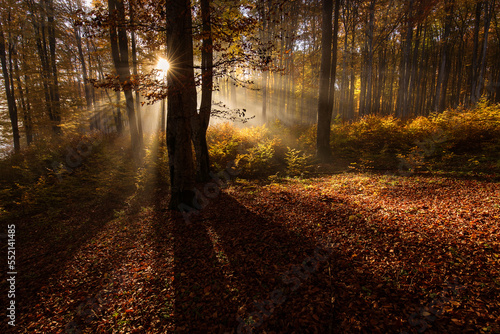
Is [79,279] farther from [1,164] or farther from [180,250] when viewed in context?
[1,164]

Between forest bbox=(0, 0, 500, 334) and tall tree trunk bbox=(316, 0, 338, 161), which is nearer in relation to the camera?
forest bbox=(0, 0, 500, 334)

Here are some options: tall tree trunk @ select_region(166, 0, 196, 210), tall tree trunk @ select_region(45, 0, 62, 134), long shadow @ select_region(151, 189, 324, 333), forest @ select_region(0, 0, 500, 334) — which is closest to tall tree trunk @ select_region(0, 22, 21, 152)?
tall tree trunk @ select_region(45, 0, 62, 134)

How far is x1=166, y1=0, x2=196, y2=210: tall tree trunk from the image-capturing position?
4844 millimetres

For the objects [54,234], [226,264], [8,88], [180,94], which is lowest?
[54,234]

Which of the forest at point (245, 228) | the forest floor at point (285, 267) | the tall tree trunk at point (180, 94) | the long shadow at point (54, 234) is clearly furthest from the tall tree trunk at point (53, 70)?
the tall tree trunk at point (180, 94)

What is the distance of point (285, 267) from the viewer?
334 centimetres

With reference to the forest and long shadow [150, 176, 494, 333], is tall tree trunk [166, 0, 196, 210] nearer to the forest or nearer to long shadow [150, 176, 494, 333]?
the forest

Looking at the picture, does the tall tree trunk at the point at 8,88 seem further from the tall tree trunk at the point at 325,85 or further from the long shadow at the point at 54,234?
the tall tree trunk at the point at 325,85

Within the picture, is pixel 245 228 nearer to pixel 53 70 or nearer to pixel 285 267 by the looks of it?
pixel 285 267

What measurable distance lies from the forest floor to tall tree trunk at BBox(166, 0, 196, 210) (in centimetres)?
109

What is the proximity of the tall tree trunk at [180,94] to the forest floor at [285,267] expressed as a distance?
1091 millimetres

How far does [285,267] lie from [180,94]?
4.46 m

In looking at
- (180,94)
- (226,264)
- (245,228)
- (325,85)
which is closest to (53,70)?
(180,94)

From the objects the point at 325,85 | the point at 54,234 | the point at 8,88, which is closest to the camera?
the point at 54,234
